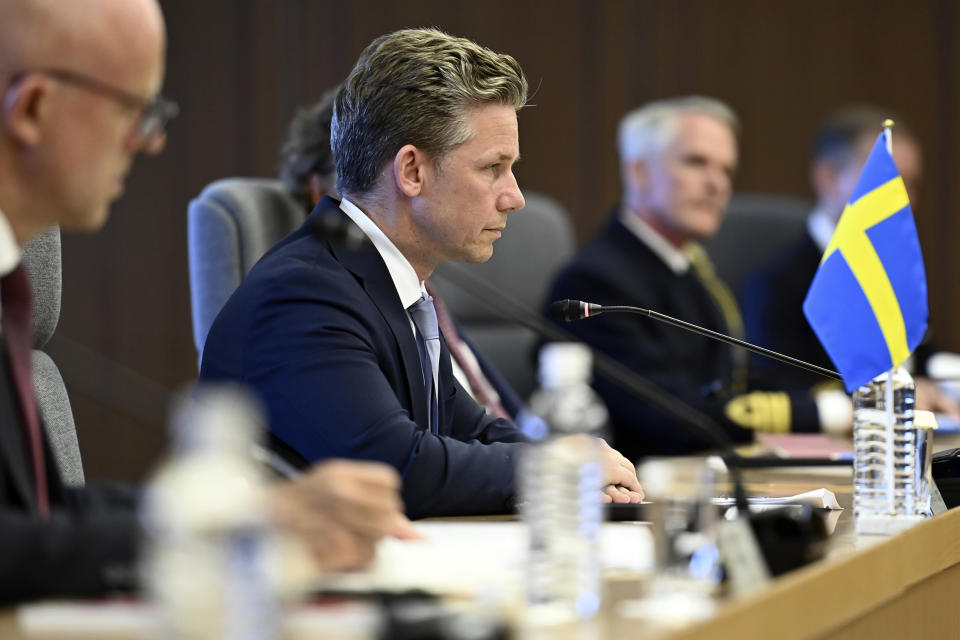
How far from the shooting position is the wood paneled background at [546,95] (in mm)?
4605

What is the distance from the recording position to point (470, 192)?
2.06m

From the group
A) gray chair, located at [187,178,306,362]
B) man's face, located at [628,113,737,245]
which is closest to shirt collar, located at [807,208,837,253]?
man's face, located at [628,113,737,245]

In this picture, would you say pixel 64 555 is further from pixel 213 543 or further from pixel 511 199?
pixel 511 199

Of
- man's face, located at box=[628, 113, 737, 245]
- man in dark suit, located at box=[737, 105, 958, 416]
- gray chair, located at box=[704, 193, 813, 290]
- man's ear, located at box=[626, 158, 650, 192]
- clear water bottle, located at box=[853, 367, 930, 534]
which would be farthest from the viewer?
gray chair, located at box=[704, 193, 813, 290]

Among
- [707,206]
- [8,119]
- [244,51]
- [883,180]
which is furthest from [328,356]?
[244,51]

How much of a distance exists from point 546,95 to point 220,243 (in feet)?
8.65

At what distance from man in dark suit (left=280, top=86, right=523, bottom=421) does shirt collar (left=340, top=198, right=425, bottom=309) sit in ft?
1.80

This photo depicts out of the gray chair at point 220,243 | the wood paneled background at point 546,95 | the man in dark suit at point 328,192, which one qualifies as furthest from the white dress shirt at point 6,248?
the wood paneled background at point 546,95

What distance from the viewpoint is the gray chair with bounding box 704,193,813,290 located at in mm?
4406

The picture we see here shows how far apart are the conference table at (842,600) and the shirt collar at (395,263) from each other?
579 millimetres

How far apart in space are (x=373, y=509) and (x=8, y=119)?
0.50 m

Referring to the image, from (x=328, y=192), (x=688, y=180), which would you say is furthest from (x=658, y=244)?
(x=328, y=192)

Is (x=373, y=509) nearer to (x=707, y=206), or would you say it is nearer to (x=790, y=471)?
(x=790, y=471)

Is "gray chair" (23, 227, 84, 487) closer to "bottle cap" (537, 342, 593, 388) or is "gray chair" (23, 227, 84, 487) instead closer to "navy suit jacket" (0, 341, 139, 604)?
"navy suit jacket" (0, 341, 139, 604)
